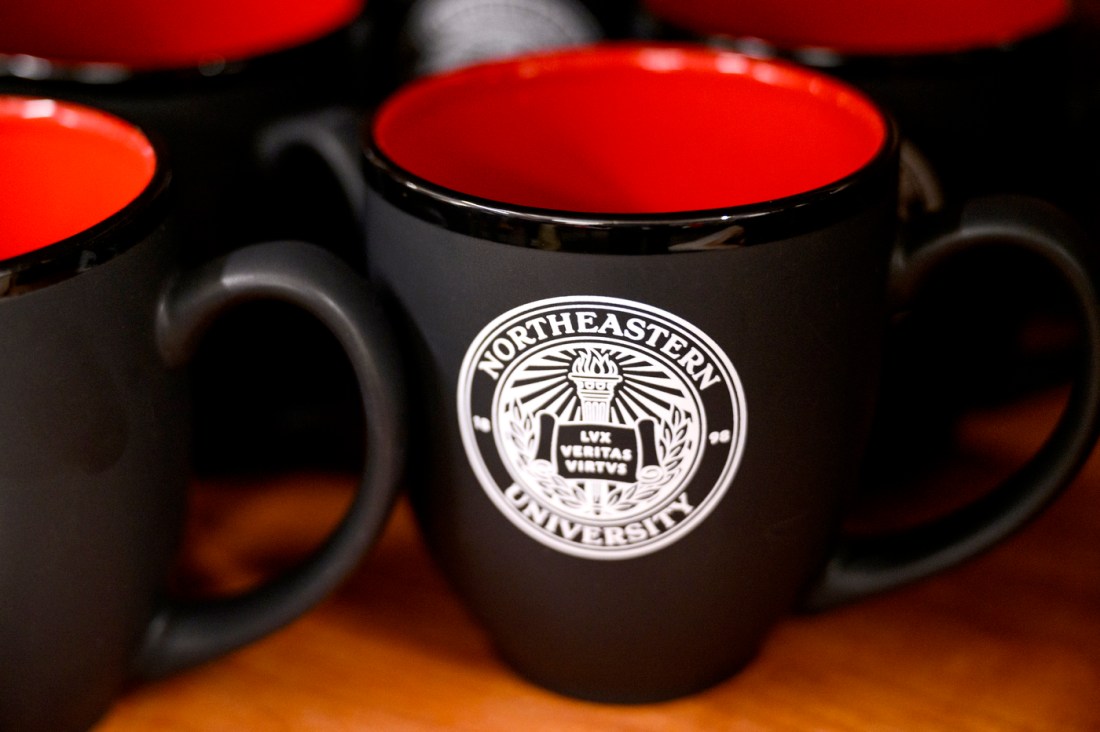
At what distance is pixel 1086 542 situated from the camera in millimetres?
583

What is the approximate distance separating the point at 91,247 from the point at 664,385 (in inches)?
7.4

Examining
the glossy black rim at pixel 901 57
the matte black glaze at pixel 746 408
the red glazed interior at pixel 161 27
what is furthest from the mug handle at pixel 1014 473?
the red glazed interior at pixel 161 27

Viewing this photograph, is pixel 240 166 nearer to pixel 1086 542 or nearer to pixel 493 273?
pixel 493 273

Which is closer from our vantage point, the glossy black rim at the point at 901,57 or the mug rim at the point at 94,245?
the mug rim at the point at 94,245

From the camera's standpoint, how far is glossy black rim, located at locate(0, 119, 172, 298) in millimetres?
387

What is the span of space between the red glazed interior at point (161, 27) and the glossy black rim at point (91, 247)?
0.85 feet

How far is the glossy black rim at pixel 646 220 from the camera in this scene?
39 centimetres

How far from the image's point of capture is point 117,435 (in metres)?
0.43

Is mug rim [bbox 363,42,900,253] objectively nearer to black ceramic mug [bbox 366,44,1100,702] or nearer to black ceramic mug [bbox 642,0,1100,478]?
black ceramic mug [bbox 366,44,1100,702]

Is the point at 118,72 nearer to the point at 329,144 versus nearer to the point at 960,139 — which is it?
the point at 329,144

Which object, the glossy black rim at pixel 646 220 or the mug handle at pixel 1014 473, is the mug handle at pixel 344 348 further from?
the mug handle at pixel 1014 473

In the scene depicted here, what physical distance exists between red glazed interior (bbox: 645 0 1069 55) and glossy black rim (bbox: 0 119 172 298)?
307 millimetres

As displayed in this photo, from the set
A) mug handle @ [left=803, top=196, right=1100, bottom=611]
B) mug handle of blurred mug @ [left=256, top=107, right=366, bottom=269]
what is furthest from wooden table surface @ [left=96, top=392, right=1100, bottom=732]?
mug handle of blurred mug @ [left=256, top=107, right=366, bottom=269]

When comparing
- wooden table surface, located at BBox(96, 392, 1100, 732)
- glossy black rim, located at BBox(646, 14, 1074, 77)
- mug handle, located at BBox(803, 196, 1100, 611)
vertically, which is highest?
glossy black rim, located at BBox(646, 14, 1074, 77)
